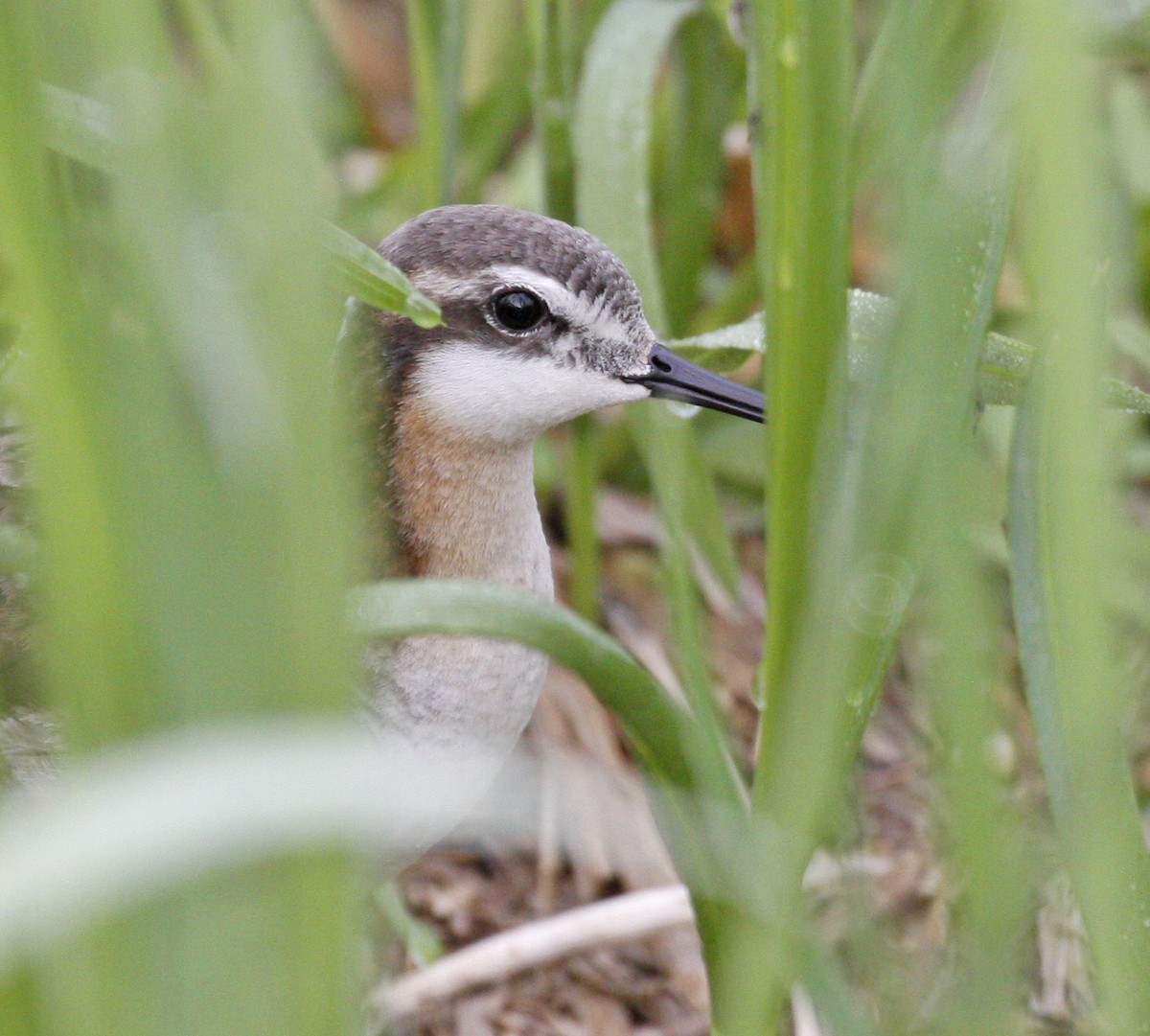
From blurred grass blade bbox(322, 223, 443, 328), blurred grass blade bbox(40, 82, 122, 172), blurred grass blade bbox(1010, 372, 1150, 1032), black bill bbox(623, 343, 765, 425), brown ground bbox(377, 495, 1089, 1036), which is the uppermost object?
blurred grass blade bbox(40, 82, 122, 172)

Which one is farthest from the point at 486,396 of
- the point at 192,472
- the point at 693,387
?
the point at 192,472

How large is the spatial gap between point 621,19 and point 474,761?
0.87 m

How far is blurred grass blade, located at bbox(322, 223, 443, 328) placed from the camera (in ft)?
3.10

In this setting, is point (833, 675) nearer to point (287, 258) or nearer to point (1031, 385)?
point (1031, 385)

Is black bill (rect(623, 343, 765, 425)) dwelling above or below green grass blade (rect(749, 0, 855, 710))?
below

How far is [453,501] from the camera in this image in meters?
A: 1.50

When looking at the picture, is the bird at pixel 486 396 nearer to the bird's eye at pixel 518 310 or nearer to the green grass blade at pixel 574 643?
the bird's eye at pixel 518 310

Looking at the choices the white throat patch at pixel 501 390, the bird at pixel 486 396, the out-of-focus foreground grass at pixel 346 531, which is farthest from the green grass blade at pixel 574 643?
the white throat patch at pixel 501 390

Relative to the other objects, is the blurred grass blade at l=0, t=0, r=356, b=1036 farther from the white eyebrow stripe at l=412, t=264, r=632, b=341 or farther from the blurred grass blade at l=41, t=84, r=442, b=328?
the white eyebrow stripe at l=412, t=264, r=632, b=341

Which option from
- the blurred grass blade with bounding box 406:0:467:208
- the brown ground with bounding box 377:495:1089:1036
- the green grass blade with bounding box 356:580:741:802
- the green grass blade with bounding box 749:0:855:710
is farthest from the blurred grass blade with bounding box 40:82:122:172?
the brown ground with bounding box 377:495:1089:1036

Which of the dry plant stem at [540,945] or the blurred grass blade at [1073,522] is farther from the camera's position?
the dry plant stem at [540,945]

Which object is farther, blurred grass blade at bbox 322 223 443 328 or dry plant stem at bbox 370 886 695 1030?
dry plant stem at bbox 370 886 695 1030

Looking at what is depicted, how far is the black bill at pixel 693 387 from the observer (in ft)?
4.93

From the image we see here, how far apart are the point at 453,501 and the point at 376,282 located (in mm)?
551
